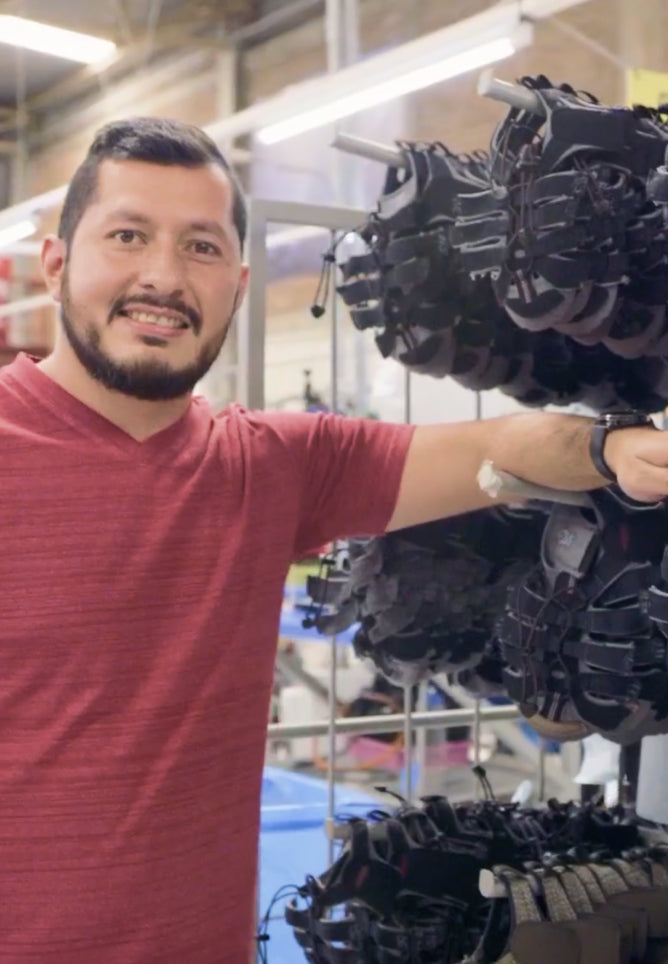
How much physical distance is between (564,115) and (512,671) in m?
0.55

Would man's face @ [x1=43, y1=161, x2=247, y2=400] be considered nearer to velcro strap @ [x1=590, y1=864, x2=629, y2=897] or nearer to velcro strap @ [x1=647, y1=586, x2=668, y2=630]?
velcro strap @ [x1=647, y1=586, x2=668, y2=630]

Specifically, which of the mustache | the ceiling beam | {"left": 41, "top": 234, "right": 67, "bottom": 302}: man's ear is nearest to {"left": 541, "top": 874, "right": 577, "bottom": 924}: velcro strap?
the mustache

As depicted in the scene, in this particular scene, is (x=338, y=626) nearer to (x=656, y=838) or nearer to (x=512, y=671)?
(x=512, y=671)

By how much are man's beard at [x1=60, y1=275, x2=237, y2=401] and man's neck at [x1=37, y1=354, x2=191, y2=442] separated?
15mm

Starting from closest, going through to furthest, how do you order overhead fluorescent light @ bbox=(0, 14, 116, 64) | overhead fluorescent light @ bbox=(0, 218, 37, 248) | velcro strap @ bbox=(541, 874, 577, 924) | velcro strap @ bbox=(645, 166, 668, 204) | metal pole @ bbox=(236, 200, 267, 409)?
velcro strap @ bbox=(645, 166, 668, 204) → velcro strap @ bbox=(541, 874, 577, 924) → metal pole @ bbox=(236, 200, 267, 409) → overhead fluorescent light @ bbox=(0, 218, 37, 248) → overhead fluorescent light @ bbox=(0, 14, 116, 64)

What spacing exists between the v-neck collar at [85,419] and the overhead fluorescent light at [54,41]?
3984 mm

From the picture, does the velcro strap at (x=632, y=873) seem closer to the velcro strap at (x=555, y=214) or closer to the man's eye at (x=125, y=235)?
the velcro strap at (x=555, y=214)

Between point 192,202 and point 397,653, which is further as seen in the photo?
point 397,653

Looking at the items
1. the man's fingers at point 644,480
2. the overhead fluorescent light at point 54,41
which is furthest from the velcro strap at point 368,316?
the overhead fluorescent light at point 54,41

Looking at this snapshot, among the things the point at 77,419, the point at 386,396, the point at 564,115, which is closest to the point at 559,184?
the point at 564,115

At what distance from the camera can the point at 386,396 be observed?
4.95 metres

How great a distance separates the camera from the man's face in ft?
3.90

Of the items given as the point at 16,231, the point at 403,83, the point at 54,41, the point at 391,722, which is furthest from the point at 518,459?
the point at 54,41

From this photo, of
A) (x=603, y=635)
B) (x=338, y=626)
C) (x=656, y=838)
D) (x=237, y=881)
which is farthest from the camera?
(x=338, y=626)
